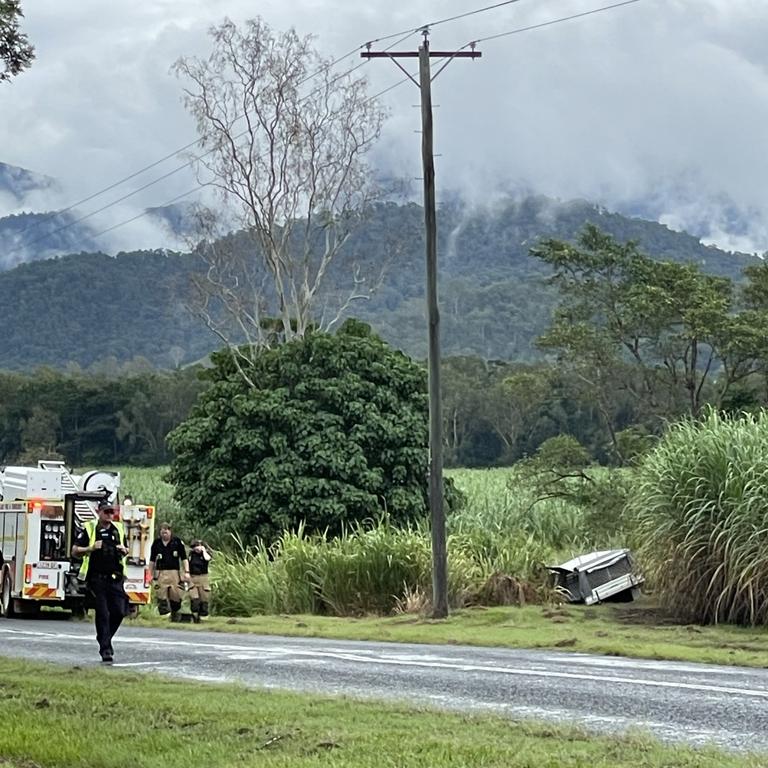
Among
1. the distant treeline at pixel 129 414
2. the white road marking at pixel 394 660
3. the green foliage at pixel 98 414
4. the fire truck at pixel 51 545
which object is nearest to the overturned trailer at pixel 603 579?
the white road marking at pixel 394 660

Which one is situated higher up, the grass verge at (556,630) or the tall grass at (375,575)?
the tall grass at (375,575)

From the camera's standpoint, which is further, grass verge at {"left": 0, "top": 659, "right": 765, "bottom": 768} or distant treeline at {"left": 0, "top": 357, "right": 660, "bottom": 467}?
distant treeline at {"left": 0, "top": 357, "right": 660, "bottom": 467}

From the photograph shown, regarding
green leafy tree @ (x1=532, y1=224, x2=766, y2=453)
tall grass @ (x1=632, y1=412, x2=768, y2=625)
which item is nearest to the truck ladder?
tall grass @ (x1=632, y1=412, x2=768, y2=625)

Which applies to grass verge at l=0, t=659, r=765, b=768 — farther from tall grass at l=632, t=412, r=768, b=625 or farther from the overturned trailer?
the overturned trailer

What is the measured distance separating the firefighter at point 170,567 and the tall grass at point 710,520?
28.4 ft

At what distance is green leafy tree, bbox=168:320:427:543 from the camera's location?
115 feet

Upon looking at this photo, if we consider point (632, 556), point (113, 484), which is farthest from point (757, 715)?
point (113, 484)

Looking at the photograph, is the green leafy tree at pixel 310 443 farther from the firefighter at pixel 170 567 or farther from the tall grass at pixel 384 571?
the firefighter at pixel 170 567

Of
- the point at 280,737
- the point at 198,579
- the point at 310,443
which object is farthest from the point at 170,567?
the point at 280,737

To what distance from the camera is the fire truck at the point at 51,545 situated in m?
25.5

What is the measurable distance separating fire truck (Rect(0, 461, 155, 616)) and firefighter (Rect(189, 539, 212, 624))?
81 centimetres

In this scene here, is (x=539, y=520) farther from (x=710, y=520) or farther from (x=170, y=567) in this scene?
(x=710, y=520)

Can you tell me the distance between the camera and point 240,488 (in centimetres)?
3638

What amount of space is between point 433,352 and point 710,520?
5769 millimetres
